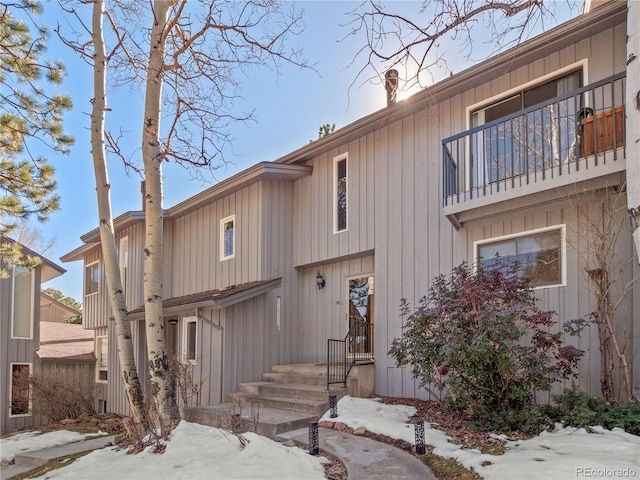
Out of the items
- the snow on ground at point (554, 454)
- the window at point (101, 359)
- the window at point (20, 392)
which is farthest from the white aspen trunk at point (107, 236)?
the window at point (101, 359)

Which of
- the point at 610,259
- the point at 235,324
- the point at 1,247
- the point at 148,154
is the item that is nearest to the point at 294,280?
the point at 235,324

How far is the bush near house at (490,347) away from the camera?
623 cm

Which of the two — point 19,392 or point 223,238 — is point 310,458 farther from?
point 19,392

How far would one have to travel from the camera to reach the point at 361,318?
10.7m

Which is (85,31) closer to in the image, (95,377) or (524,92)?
(524,92)

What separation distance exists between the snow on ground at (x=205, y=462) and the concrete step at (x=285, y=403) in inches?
62.4

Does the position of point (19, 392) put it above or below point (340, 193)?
below

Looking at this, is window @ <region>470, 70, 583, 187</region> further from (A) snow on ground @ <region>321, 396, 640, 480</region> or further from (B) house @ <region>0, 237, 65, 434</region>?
(B) house @ <region>0, 237, 65, 434</region>

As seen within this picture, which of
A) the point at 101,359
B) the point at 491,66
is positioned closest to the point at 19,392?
the point at 101,359

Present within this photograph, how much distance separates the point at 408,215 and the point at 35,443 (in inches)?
330

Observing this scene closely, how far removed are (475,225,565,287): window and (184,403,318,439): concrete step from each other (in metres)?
3.71

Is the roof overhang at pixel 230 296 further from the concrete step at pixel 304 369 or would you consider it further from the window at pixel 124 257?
the window at pixel 124 257

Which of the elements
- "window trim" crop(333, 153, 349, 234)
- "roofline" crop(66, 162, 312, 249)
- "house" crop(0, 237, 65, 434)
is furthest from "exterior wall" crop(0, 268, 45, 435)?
"window trim" crop(333, 153, 349, 234)

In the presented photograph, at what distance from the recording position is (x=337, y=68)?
22.2 feet
